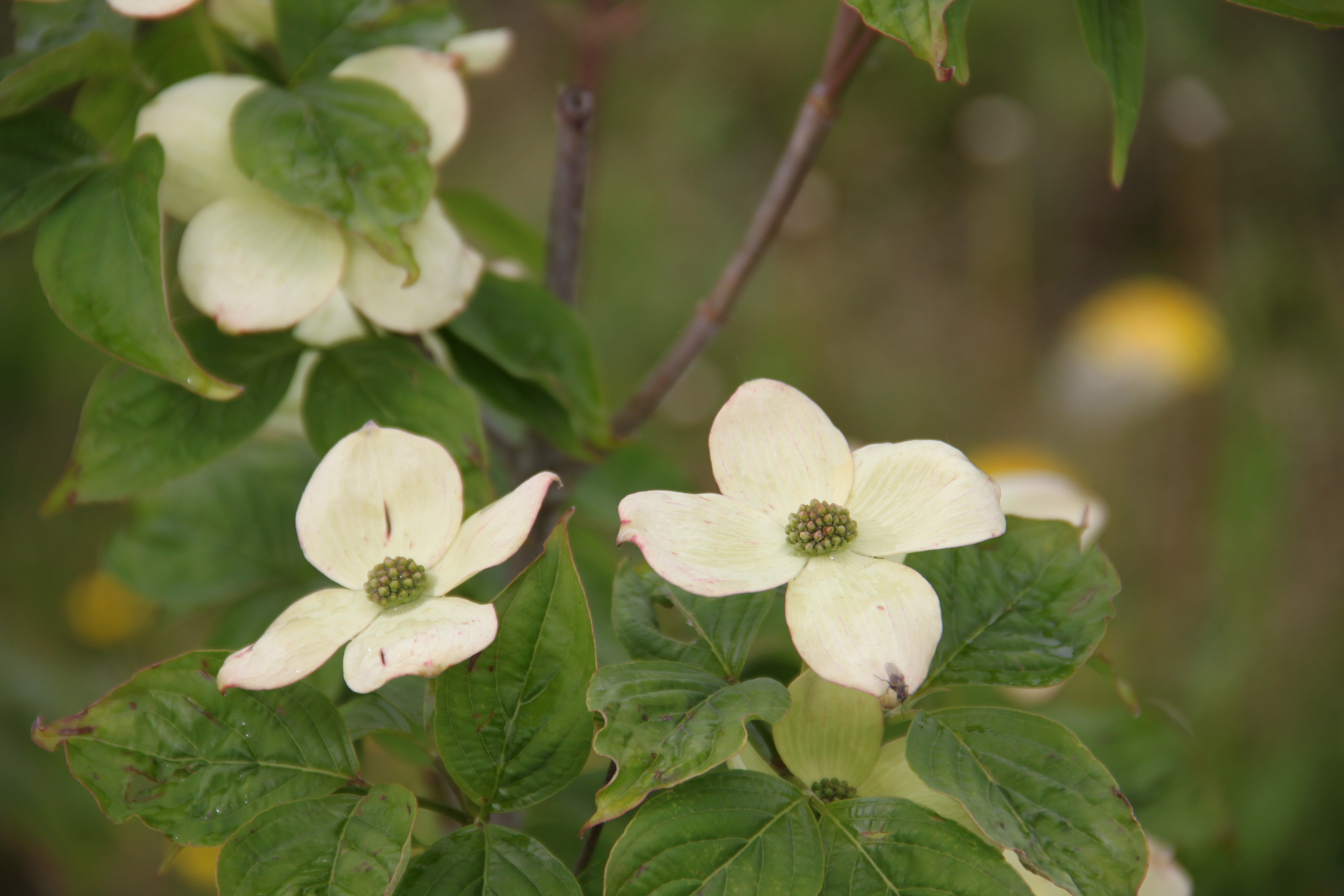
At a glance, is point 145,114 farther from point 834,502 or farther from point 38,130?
point 834,502

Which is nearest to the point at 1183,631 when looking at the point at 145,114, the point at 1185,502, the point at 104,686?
the point at 1185,502

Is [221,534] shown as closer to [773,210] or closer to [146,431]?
[146,431]

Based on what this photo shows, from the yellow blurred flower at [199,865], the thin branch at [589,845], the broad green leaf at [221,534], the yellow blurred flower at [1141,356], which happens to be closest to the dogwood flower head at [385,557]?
the thin branch at [589,845]

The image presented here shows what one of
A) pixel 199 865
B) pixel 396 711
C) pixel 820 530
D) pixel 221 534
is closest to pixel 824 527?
pixel 820 530

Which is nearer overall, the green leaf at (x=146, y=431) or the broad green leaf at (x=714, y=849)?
the broad green leaf at (x=714, y=849)

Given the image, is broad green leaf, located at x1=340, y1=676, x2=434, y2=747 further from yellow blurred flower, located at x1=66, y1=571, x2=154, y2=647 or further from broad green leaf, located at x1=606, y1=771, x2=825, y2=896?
yellow blurred flower, located at x1=66, y1=571, x2=154, y2=647

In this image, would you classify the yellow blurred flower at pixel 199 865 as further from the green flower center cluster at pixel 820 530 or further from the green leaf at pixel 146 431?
the green flower center cluster at pixel 820 530

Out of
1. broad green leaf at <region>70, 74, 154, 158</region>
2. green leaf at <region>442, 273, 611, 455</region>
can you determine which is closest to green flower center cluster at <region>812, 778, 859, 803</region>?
green leaf at <region>442, 273, 611, 455</region>
